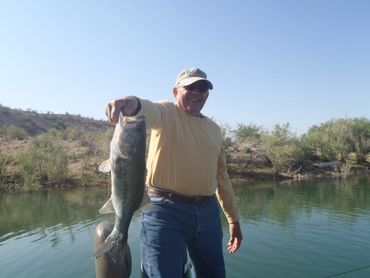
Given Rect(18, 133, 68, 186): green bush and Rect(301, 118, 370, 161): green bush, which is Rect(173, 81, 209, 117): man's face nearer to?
Rect(18, 133, 68, 186): green bush

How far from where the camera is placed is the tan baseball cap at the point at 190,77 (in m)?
4.16

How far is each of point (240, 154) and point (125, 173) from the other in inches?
1333

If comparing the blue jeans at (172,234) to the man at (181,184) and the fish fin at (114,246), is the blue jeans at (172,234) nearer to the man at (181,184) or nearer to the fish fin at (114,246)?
the man at (181,184)

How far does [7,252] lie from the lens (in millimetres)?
12719

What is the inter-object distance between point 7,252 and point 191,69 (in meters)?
10.8

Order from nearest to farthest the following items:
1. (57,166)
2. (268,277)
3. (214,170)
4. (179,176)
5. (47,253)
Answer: (179,176), (214,170), (268,277), (47,253), (57,166)

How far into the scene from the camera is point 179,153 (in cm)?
405

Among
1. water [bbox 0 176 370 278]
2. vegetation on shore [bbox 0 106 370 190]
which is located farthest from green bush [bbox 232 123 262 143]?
water [bbox 0 176 370 278]

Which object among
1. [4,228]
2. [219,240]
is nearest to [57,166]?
[4,228]

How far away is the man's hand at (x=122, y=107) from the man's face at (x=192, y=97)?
0.87 meters

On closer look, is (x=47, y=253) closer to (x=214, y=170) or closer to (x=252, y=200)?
(x=214, y=170)

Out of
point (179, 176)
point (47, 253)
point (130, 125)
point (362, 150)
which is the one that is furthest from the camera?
point (362, 150)

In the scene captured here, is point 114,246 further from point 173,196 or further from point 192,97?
point 192,97

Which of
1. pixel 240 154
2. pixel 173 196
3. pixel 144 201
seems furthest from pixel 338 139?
pixel 144 201
